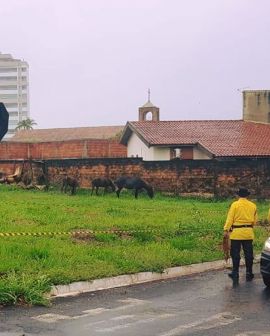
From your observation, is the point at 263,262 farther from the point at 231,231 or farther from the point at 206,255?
the point at 206,255

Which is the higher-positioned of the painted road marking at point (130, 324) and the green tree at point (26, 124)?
the green tree at point (26, 124)

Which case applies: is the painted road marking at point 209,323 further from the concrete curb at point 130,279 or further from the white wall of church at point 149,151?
the white wall of church at point 149,151

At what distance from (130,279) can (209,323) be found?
3.21 m

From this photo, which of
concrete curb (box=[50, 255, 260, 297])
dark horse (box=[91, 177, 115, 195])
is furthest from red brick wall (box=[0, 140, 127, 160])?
concrete curb (box=[50, 255, 260, 297])

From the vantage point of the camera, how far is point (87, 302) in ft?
30.5

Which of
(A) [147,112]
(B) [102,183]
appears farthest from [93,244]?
(A) [147,112]

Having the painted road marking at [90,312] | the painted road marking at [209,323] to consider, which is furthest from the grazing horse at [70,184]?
the painted road marking at [209,323]

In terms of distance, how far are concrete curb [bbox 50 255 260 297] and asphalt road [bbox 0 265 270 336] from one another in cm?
26

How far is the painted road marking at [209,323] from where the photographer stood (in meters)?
7.53

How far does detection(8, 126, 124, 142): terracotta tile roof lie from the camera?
67.7 metres

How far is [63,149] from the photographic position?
4841 centimetres

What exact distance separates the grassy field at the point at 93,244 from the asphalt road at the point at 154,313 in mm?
607

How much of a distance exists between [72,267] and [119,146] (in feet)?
123

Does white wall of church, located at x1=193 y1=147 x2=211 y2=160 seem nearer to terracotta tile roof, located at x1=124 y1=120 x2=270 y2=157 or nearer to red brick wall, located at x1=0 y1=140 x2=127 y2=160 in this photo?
terracotta tile roof, located at x1=124 y1=120 x2=270 y2=157
